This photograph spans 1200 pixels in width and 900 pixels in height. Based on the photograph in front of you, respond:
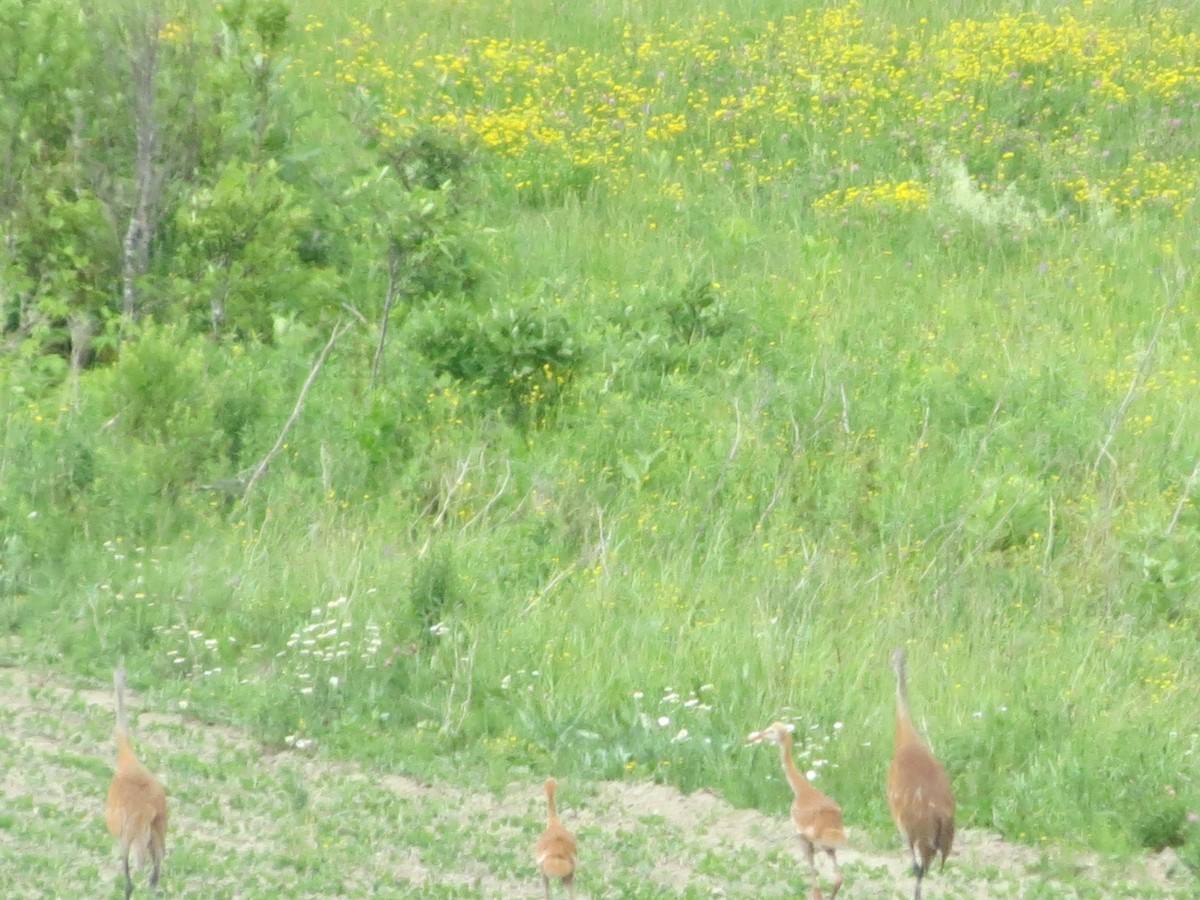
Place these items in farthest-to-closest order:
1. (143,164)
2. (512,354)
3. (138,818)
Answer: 1. (143,164)
2. (512,354)
3. (138,818)

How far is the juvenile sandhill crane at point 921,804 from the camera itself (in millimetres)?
6242

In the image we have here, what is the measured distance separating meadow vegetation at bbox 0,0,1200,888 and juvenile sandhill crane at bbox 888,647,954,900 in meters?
1.36

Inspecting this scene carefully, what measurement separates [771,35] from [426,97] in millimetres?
3610

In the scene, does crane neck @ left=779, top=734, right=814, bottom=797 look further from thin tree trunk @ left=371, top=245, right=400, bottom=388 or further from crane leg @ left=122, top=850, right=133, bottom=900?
thin tree trunk @ left=371, top=245, right=400, bottom=388

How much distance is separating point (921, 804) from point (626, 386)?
23.0 feet

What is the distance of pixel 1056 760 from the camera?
8.02m

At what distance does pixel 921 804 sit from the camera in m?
6.24

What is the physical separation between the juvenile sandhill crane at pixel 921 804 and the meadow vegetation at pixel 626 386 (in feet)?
4.46

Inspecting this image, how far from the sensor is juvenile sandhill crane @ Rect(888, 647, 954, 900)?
624 cm

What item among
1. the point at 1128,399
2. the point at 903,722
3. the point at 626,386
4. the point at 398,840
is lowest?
the point at 626,386

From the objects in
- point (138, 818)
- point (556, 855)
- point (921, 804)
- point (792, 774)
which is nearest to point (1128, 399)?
point (792, 774)

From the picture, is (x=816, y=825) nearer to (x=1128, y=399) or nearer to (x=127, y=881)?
(x=127, y=881)

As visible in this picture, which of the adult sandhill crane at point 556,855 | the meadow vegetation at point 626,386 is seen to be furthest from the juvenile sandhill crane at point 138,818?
the meadow vegetation at point 626,386

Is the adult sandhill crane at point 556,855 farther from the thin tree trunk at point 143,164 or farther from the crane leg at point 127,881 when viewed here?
the thin tree trunk at point 143,164
